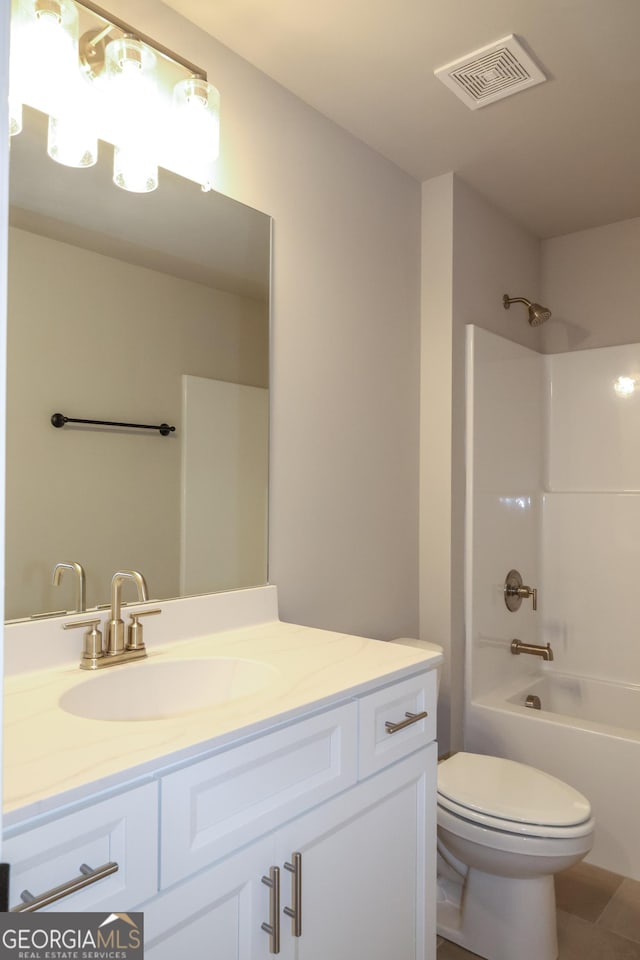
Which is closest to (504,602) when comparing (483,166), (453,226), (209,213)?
(453,226)

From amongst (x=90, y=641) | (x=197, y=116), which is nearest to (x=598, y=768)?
(x=90, y=641)

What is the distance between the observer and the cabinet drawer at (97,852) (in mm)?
778

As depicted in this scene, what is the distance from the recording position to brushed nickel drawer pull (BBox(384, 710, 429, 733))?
1.33 meters

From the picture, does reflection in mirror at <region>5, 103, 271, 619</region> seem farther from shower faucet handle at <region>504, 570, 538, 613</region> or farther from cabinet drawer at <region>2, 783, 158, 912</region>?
shower faucet handle at <region>504, 570, 538, 613</region>

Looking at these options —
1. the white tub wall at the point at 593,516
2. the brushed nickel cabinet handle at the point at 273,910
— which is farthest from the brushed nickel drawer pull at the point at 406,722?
the white tub wall at the point at 593,516

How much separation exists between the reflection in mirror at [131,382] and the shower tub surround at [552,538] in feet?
3.57

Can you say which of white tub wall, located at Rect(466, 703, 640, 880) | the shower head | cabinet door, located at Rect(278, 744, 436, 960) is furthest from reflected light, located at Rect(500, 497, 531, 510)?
cabinet door, located at Rect(278, 744, 436, 960)

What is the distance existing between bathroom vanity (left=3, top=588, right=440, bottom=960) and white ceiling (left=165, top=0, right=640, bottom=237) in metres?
1.48

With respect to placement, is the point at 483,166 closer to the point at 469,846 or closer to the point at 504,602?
the point at 504,602

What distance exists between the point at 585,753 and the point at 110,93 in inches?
93.2

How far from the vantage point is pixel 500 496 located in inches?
109

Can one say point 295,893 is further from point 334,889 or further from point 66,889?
point 66,889

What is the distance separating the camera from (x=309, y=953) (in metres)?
1.17

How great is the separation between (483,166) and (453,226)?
8.9 inches
